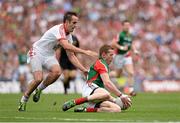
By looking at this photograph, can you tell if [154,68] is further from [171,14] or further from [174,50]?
[171,14]

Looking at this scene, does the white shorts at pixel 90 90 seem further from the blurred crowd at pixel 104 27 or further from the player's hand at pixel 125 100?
the blurred crowd at pixel 104 27

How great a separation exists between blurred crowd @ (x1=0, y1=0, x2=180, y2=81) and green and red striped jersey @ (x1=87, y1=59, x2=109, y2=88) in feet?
54.5

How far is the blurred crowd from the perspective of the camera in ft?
114

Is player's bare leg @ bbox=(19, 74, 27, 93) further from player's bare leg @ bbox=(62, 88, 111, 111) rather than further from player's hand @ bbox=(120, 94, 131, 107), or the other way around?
player's hand @ bbox=(120, 94, 131, 107)

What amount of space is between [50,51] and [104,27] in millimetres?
21103

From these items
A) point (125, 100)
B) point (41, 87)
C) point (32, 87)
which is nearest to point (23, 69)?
point (41, 87)

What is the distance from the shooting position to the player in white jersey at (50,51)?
1734 centimetres

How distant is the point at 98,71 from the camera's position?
53.3ft

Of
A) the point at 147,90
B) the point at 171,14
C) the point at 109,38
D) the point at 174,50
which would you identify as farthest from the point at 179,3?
the point at 147,90

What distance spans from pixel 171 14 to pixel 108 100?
85.8 ft

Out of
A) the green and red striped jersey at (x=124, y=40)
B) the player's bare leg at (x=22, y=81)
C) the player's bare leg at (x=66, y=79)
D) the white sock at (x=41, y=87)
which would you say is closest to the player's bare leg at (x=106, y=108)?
the white sock at (x=41, y=87)

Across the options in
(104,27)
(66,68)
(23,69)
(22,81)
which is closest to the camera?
(66,68)

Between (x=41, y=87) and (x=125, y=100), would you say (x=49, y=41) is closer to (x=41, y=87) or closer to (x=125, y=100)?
(x=41, y=87)

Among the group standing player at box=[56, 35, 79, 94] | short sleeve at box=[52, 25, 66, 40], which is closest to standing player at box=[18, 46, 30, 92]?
standing player at box=[56, 35, 79, 94]
